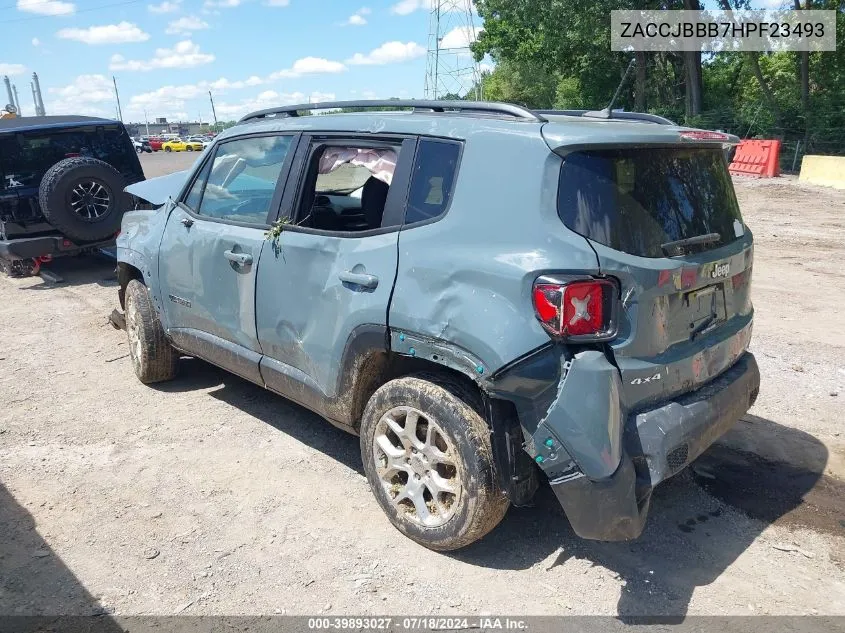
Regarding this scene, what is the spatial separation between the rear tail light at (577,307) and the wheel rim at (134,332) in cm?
364

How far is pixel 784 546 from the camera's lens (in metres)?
3.28

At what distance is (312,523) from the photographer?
11.6 feet

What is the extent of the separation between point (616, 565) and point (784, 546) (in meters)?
0.83

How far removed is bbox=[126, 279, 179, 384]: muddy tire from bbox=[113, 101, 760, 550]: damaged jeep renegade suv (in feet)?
4.63

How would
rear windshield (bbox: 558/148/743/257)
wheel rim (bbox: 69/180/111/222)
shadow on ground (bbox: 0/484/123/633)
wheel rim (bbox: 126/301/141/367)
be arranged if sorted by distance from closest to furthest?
rear windshield (bbox: 558/148/743/257), shadow on ground (bbox: 0/484/123/633), wheel rim (bbox: 126/301/141/367), wheel rim (bbox: 69/180/111/222)

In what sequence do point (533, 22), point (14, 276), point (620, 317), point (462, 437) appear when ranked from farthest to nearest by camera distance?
point (533, 22)
point (14, 276)
point (462, 437)
point (620, 317)

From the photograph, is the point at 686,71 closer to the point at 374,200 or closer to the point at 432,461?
the point at 374,200

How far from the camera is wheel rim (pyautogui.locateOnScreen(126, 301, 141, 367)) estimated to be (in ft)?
17.4

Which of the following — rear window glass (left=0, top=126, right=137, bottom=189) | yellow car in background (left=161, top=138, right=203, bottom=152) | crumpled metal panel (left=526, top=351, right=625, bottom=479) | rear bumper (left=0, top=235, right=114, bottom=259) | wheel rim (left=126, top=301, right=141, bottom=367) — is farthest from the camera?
yellow car in background (left=161, top=138, right=203, bottom=152)

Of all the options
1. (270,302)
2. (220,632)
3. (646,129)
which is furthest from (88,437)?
(646,129)

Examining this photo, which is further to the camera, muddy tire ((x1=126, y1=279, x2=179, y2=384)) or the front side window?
muddy tire ((x1=126, y1=279, x2=179, y2=384))

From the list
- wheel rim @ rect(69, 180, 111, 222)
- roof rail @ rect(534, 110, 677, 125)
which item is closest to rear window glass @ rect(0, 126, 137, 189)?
wheel rim @ rect(69, 180, 111, 222)

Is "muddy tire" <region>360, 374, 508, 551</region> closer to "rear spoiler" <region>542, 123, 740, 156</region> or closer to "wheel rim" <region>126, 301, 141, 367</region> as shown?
"rear spoiler" <region>542, 123, 740, 156</region>

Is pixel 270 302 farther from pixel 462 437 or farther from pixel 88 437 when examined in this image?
pixel 88 437
